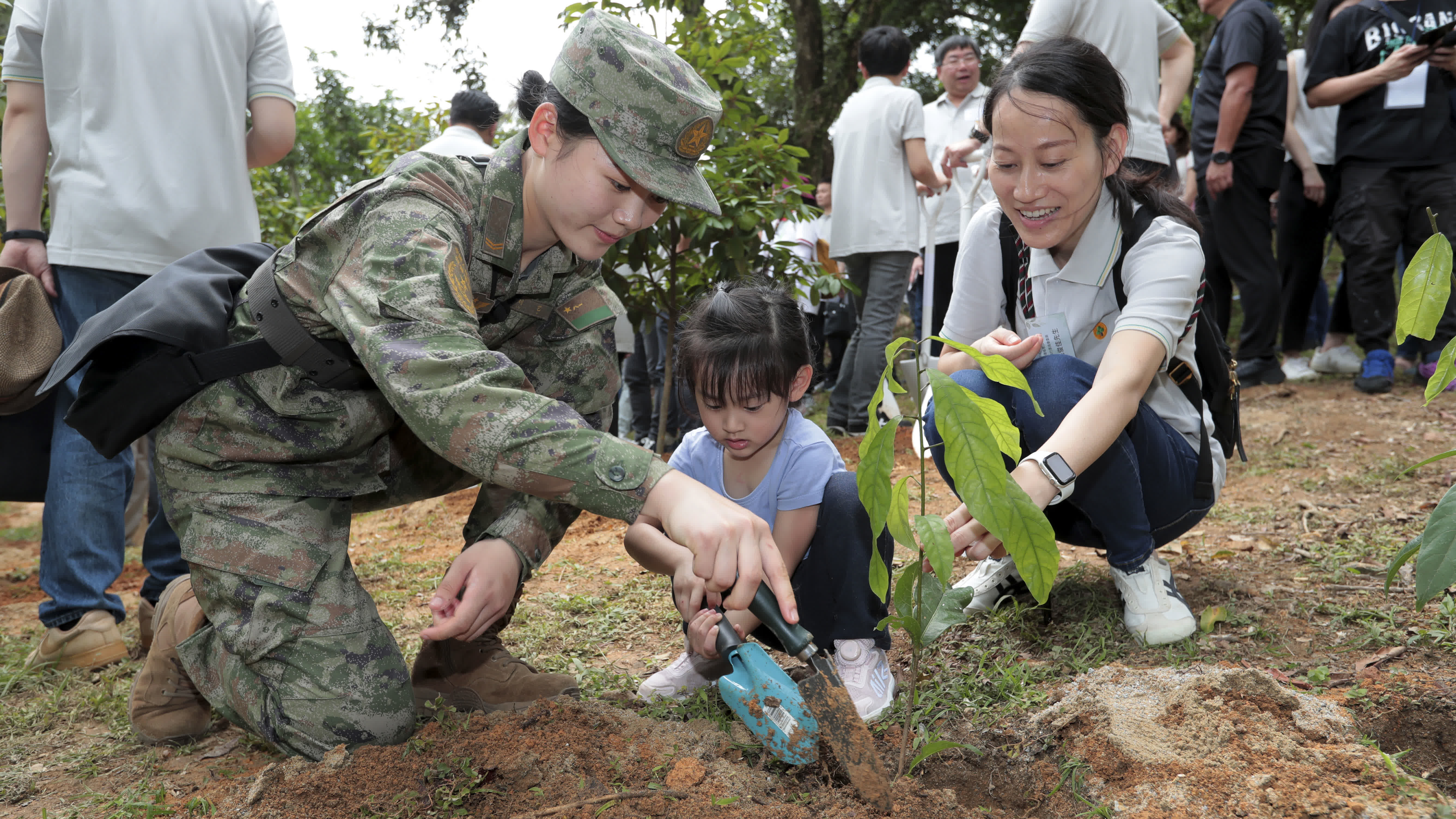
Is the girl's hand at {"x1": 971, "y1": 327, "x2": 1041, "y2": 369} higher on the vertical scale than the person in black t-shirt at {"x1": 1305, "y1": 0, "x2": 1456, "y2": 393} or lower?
lower

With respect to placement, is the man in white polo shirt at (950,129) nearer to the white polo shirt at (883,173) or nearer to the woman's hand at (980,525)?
the white polo shirt at (883,173)

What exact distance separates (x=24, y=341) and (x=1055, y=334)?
2549mm

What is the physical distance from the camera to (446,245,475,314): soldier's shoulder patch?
1673 millimetres

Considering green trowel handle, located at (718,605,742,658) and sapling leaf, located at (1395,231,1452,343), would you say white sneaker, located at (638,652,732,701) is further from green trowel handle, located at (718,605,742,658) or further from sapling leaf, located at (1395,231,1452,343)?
sapling leaf, located at (1395,231,1452,343)

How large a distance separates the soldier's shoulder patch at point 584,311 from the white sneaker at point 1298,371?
14.6ft

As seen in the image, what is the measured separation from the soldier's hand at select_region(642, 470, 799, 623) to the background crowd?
917mm

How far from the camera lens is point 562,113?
1.91 metres

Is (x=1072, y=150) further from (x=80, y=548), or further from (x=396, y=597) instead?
(x=80, y=548)

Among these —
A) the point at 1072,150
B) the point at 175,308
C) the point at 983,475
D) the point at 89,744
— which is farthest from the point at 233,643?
the point at 1072,150

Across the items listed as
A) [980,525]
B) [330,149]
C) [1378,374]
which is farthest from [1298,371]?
[330,149]

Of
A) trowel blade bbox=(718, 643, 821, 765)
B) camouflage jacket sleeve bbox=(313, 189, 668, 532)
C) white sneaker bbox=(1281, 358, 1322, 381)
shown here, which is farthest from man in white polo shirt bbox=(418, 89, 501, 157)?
white sneaker bbox=(1281, 358, 1322, 381)

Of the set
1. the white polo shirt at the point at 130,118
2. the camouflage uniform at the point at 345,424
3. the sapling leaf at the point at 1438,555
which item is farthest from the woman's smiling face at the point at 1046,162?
the white polo shirt at the point at 130,118

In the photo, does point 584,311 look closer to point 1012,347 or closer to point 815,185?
point 1012,347

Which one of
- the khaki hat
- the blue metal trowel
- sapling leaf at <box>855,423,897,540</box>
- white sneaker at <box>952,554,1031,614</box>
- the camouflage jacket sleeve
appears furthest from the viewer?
white sneaker at <box>952,554,1031,614</box>
